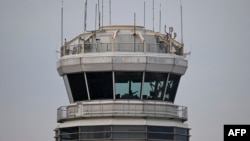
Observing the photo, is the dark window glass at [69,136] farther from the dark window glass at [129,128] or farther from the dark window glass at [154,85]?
the dark window glass at [154,85]

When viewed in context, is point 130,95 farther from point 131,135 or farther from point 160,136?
point 160,136

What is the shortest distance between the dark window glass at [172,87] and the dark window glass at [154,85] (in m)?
0.51

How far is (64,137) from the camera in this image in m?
114

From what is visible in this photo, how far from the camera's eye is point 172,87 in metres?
114

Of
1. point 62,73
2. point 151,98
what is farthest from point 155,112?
point 62,73

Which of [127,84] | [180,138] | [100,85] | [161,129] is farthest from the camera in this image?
[180,138]

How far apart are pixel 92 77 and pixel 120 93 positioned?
8.36ft

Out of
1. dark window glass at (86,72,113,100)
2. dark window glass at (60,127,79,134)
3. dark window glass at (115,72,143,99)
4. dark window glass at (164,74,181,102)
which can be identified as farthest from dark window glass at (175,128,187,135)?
dark window glass at (60,127,79,134)

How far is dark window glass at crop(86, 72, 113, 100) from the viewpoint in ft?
369

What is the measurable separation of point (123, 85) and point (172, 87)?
4202 mm

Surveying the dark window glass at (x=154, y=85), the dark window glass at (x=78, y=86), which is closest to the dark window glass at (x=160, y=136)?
the dark window glass at (x=154, y=85)

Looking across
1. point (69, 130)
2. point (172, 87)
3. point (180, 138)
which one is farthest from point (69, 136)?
point (172, 87)

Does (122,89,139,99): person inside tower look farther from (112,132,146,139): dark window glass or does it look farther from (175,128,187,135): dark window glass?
(175,128,187,135): dark window glass

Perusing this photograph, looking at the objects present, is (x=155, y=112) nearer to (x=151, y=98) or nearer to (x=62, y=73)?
(x=151, y=98)
